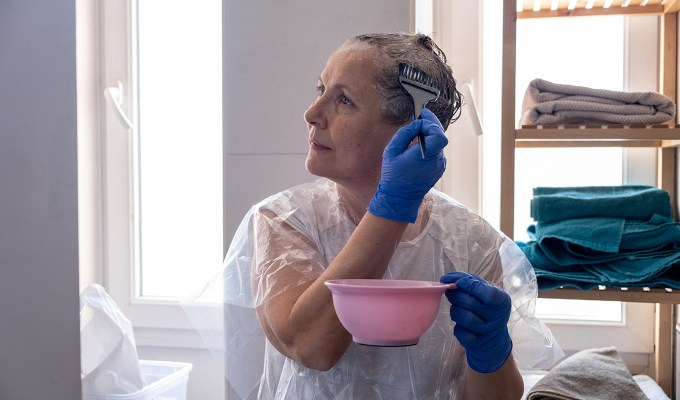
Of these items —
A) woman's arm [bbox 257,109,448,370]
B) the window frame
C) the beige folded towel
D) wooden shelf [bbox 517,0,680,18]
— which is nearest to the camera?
woman's arm [bbox 257,109,448,370]

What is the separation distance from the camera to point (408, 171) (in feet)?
2.81

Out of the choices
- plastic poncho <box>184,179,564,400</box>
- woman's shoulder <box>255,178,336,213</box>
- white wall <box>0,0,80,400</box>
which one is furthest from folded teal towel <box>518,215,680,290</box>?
white wall <box>0,0,80,400</box>

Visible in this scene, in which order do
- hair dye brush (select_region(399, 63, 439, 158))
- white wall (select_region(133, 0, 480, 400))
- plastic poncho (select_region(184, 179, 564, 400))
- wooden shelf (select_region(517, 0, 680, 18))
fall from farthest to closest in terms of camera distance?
wooden shelf (select_region(517, 0, 680, 18)) < white wall (select_region(133, 0, 480, 400)) < plastic poncho (select_region(184, 179, 564, 400)) < hair dye brush (select_region(399, 63, 439, 158))

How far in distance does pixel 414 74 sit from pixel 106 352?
3.41ft

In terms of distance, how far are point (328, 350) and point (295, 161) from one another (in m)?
0.66

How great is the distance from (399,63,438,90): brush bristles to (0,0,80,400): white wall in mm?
915

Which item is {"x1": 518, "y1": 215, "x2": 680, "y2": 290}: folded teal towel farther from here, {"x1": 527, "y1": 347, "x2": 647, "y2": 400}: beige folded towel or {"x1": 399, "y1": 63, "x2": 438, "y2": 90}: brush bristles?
{"x1": 399, "y1": 63, "x2": 438, "y2": 90}: brush bristles

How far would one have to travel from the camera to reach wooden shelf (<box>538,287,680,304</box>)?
4.59 feet

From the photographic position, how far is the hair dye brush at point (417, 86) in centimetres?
98

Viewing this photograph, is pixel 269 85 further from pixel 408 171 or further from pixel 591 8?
pixel 591 8

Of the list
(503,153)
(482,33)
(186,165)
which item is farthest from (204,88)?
(503,153)

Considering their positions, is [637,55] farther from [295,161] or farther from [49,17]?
[49,17]

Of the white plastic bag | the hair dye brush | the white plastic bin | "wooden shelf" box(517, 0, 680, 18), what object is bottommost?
the white plastic bin

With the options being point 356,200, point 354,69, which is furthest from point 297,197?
point 354,69
